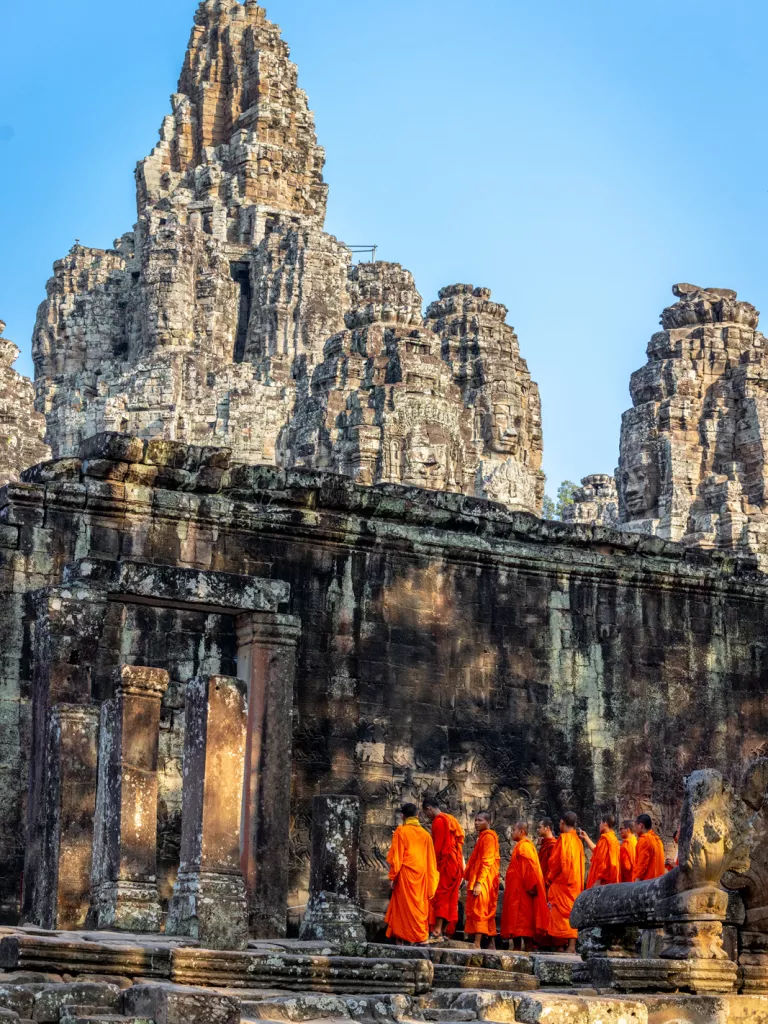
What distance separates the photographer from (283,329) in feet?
212

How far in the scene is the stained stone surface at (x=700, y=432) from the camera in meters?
40.2

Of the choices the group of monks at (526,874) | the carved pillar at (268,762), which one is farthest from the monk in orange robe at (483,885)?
the carved pillar at (268,762)

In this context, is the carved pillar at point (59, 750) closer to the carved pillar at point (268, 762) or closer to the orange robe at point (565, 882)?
the carved pillar at point (268, 762)

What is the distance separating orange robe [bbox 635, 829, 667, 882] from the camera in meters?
17.2

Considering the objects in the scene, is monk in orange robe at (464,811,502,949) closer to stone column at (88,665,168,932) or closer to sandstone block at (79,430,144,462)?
stone column at (88,665,168,932)

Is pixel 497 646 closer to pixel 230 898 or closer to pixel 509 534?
pixel 509 534

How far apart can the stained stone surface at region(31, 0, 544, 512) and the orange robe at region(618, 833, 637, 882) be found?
21754mm

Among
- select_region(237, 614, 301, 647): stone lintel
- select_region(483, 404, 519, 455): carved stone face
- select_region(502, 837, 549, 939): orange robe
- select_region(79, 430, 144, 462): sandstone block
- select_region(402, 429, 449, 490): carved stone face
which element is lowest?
select_region(502, 837, 549, 939): orange robe

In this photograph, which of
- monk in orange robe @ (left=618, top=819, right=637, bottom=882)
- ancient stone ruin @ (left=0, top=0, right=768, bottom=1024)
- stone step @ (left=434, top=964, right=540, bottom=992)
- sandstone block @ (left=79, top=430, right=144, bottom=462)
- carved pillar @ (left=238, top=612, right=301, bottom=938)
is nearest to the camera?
ancient stone ruin @ (left=0, top=0, right=768, bottom=1024)

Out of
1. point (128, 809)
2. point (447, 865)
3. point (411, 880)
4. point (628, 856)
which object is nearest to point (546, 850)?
point (628, 856)

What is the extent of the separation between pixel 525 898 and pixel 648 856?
3.96ft

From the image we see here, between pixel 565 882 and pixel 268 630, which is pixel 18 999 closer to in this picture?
pixel 268 630

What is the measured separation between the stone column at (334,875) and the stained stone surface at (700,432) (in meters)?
25.1

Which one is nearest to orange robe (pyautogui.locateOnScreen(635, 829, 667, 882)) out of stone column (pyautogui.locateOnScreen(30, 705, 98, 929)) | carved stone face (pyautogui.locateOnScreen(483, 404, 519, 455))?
stone column (pyautogui.locateOnScreen(30, 705, 98, 929))
